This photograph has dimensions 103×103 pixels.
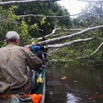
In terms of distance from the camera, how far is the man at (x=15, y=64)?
122 inches

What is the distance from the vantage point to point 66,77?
959 cm

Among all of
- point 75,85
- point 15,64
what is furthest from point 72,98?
point 15,64

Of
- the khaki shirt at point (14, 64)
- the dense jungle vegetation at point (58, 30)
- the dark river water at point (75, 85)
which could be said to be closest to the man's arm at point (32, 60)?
the khaki shirt at point (14, 64)

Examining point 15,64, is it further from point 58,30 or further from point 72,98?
point 58,30

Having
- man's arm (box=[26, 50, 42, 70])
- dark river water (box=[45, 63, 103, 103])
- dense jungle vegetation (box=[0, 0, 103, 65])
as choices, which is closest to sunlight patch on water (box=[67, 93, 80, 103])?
dark river water (box=[45, 63, 103, 103])

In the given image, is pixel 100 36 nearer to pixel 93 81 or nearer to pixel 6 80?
pixel 93 81

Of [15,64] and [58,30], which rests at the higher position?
[15,64]

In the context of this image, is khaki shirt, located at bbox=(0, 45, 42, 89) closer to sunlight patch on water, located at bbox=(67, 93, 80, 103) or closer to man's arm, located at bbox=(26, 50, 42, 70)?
man's arm, located at bbox=(26, 50, 42, 70)

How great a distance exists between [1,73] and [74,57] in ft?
22.9

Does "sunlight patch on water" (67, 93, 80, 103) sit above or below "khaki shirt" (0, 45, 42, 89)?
below

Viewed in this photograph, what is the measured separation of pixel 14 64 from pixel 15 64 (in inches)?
0.5

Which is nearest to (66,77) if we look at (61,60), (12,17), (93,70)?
(61,60)

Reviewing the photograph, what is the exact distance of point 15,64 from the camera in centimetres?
312

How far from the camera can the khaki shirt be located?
3.09m
